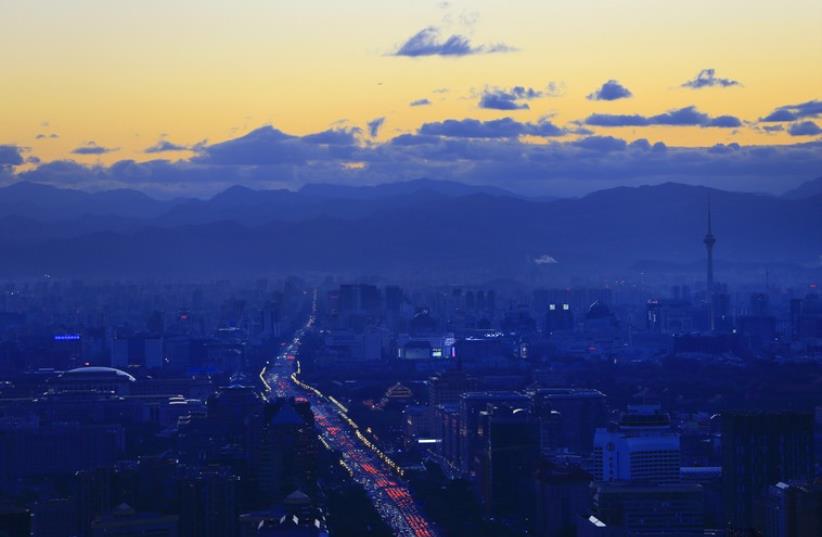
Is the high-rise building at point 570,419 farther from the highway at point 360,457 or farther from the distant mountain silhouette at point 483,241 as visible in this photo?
the distant mountain silhouette at point 483,241

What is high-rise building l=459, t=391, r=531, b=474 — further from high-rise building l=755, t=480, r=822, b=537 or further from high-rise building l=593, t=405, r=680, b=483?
high-rise building l=755, t=480, r=822, b=537

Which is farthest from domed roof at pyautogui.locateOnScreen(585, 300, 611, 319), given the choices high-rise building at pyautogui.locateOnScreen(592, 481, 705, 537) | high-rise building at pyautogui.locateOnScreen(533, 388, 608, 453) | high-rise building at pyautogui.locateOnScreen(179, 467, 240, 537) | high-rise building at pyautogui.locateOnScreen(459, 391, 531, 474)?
→ high-rise building at pyautogui.locateOnScreen(179, 467, 240, 537)

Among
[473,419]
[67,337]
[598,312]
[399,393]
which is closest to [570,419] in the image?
[473,419]

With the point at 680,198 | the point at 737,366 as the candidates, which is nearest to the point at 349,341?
the point at 737,366

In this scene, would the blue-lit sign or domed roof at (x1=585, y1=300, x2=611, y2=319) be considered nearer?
the blue-lit sign

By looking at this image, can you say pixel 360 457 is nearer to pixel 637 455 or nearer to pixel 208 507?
pixel 637 455

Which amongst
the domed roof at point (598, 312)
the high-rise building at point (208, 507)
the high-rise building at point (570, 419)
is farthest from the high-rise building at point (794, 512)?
the domed roof at point (598, 312)
